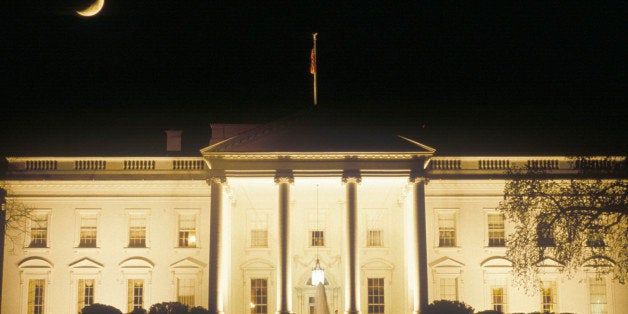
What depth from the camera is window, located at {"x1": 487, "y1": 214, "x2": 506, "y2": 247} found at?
2927 cm

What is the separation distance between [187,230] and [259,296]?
4.79 metres

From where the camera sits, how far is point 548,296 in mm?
28562

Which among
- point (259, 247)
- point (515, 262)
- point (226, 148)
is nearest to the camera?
point (515, 262)

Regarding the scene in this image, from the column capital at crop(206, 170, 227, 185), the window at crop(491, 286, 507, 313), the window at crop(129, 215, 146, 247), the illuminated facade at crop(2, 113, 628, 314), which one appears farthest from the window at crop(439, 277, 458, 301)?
the window at crop(129, 215, 146, 247)

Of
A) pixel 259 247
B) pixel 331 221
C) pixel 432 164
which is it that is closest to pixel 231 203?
pixel 259 247

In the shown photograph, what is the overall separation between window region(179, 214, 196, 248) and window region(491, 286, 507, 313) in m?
14.4

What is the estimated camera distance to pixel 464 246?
2902cm

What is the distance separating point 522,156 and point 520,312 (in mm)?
7283

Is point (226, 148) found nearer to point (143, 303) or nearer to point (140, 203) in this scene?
point (140, 203)

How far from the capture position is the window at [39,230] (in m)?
29.1

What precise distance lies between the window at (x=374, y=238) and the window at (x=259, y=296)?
546 centimetres

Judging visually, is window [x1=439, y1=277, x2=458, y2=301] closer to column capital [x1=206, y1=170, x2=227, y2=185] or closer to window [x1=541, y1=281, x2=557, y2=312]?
window [x1=541, y1=281, x2=557, y2=312]

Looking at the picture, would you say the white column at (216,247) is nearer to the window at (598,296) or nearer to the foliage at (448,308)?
the foliage at (448,308)

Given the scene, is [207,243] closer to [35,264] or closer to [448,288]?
[35,264]
